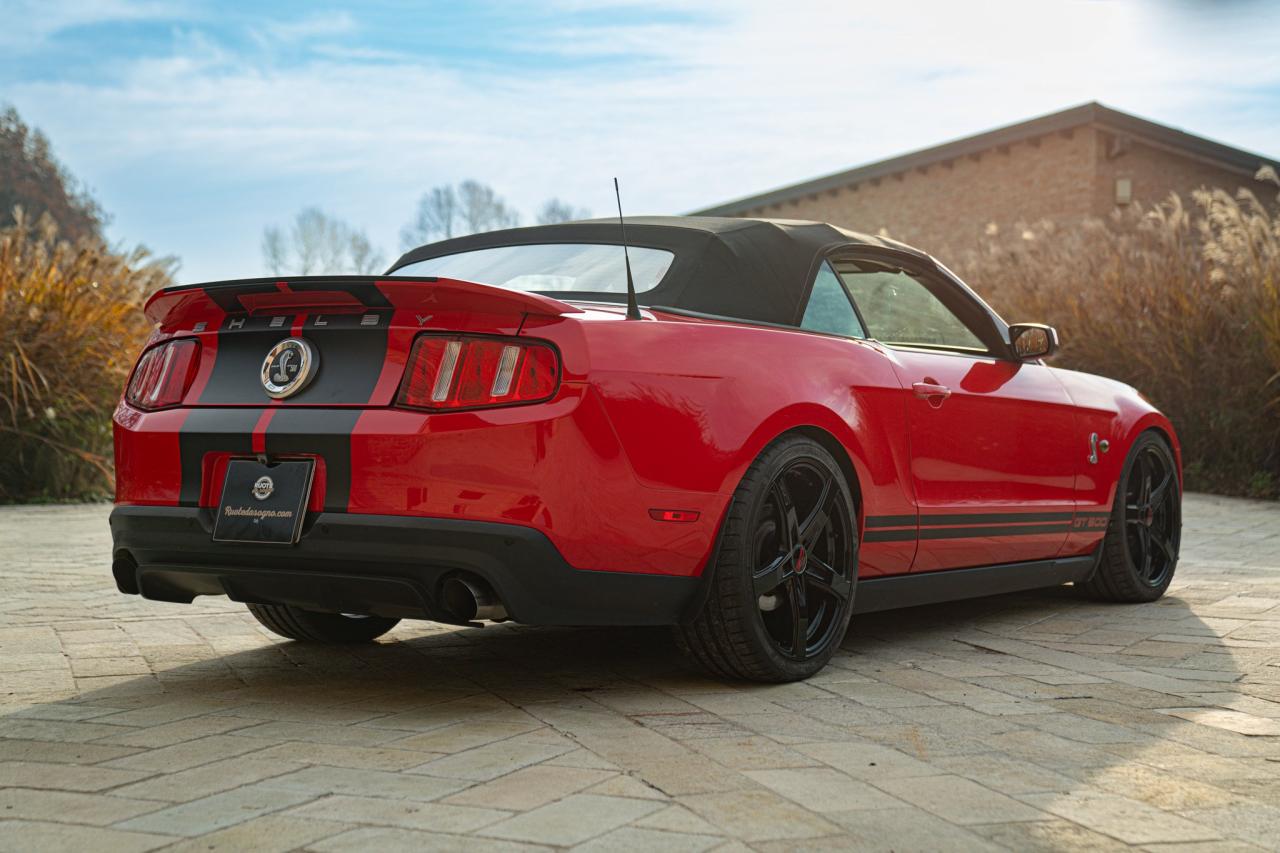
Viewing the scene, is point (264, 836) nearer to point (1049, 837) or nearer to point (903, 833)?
point (903, 833)

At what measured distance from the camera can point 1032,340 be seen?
5.06 meters

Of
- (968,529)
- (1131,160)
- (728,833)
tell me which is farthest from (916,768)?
(1131,160)

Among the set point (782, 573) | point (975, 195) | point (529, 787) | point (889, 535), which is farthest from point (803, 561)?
point (975, 195)

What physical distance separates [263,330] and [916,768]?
6.43 ft

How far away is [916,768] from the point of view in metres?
2.92

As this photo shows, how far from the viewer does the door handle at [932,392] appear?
436 centimetres

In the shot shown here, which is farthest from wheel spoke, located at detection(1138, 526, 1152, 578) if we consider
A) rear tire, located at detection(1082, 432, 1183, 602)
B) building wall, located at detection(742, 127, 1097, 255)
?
building wall, located at detection(742, 127, 1097, 255)

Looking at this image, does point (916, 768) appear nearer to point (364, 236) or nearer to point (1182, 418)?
point (1182, 418)

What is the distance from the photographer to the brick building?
21359 mm

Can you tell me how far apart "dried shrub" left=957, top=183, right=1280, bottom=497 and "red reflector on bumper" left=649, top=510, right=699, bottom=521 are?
26.0 feet

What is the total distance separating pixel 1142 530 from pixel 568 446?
3399mm

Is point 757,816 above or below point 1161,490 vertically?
below

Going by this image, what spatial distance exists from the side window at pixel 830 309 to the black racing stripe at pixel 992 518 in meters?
0.64

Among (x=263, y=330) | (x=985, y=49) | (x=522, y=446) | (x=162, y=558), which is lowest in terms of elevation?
(x=162, y=558)
